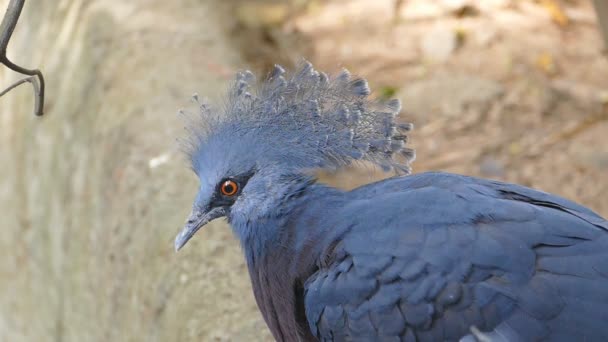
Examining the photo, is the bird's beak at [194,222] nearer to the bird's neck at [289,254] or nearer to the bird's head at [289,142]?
the bird's head at [289,142]

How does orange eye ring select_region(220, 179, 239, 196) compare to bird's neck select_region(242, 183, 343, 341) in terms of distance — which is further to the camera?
orange eye ring select_region(220, 179, 239, 196)

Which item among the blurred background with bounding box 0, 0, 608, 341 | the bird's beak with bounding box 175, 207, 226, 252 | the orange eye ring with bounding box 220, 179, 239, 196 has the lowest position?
the blurred background with bounding box 0, 0, 608, 341

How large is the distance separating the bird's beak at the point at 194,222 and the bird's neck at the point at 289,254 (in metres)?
0.16

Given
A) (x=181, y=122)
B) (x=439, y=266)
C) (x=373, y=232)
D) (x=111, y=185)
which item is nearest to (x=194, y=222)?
(x=373, y=232)

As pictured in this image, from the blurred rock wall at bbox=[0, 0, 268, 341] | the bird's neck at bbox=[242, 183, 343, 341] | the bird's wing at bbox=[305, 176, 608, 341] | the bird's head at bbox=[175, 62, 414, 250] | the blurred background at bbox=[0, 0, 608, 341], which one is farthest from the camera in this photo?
the blurred background at bbox=[0, 0, 608, 341]

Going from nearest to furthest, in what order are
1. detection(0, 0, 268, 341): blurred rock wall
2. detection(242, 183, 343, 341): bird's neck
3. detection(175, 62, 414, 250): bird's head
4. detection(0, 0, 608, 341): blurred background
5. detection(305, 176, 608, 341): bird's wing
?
detection(305, 176, 608, 341): bird's wing < detection(242, 183, 343, 341): bird's neck < detection(175, 62, 414, 250): bird's head < detection(0, 0, 268, 341): blurred rock wall < detection(0, 0, 608, 341): blurred background

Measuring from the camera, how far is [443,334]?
2248mm

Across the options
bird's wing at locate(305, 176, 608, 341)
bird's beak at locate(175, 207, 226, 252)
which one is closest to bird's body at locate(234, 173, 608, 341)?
bird's wing at locate(305, 176, 608, 341)

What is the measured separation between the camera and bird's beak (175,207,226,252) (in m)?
2.71

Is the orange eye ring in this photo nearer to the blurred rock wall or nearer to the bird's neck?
the bird's neck

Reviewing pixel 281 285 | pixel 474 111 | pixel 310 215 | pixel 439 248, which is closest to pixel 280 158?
pixel 310 215

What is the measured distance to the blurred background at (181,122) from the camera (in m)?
3.50

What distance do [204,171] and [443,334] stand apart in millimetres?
991

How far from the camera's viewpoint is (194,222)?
272 cm
